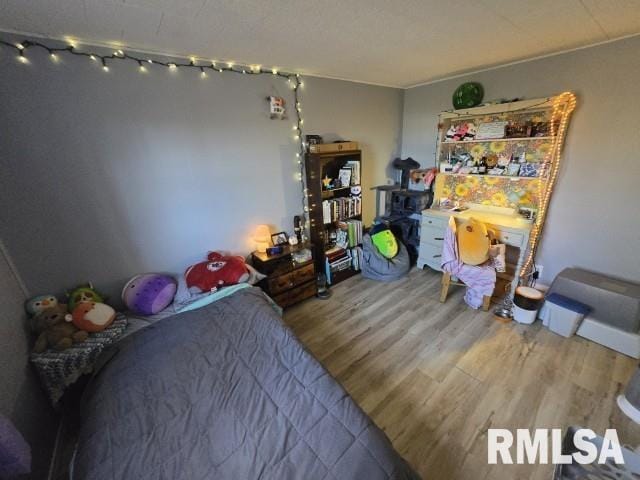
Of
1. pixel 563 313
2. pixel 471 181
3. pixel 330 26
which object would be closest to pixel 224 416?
pixel 330 26

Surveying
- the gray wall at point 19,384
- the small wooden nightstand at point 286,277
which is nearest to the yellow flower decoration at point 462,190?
the small wooden nightstand at point 286,277

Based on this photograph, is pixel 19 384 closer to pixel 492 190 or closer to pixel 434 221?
pixel 434 221

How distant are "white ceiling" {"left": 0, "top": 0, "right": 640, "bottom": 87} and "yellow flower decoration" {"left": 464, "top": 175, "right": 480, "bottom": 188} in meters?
1.16

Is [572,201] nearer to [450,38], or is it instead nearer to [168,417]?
[450,38]

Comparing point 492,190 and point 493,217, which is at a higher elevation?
point 492,190

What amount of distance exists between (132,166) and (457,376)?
2.73m

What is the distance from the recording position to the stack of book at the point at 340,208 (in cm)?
282

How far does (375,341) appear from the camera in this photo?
83.7 inches

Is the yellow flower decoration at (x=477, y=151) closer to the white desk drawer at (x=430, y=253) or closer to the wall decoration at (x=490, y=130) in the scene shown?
the wall decoration at (x=490, y=130)

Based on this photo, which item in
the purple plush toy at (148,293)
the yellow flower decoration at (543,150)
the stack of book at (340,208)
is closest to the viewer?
the purple plush toy at (148,293)

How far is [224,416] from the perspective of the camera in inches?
43.2

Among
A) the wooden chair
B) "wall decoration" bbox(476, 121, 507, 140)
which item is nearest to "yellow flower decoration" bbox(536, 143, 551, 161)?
"wall decoration" bbox(476, 121, 507, 140)

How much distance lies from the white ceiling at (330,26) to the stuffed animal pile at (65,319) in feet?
4.94

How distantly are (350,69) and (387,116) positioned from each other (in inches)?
42.6
